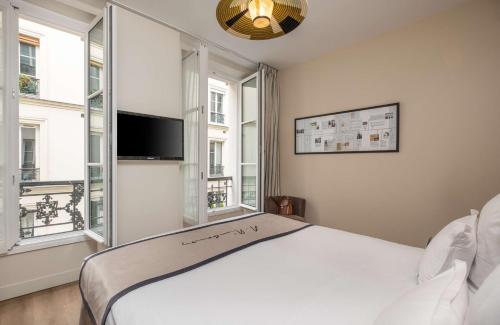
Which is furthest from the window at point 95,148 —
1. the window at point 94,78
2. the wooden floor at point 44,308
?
the wooden floor at point 44,308

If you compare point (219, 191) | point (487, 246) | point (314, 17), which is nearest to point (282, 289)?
point (487, 246)

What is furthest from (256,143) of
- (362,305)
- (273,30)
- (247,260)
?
(362,305)

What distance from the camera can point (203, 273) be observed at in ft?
3.84

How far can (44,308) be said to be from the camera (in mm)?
1883

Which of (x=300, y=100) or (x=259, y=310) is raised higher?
(x=300, y=100)

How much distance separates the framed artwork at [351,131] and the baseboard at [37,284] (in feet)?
9.87

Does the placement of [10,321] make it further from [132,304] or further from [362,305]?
[362,305]

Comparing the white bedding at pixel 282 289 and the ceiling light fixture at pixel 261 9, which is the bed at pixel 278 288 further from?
the ceiling light fixture at pixel 261 9

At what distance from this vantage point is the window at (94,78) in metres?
2.33

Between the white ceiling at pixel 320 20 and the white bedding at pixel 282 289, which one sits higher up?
the white ceiling at pixel 320 20

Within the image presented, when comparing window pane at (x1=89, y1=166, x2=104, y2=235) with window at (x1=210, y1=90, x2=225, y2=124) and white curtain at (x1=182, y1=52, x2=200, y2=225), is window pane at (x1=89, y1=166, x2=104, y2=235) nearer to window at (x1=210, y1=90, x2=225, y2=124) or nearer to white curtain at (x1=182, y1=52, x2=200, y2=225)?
white curtain at (x1=182, y1=52, x2=200, y2=225)

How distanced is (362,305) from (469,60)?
250 centimetres

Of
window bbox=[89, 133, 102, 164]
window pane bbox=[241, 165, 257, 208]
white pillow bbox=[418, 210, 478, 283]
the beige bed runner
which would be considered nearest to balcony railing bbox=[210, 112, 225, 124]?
window pane bbox=[241, 165, 257, 208]

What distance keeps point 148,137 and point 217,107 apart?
9.06 ft
